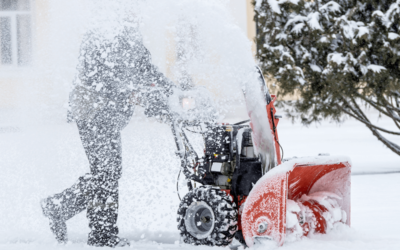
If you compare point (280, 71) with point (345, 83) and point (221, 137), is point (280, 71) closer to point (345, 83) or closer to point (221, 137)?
point (345, 83)

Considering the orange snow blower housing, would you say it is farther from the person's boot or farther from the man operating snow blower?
the person's boot

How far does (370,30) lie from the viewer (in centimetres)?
646

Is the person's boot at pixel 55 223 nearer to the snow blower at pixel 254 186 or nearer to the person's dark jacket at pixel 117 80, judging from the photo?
the person's dark jacket at pixel 117 80

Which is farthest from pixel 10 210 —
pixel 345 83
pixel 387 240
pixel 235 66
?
pixel 345 83

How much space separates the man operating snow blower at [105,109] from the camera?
129 inches

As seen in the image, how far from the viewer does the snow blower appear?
114 inches

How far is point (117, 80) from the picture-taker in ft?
11.0

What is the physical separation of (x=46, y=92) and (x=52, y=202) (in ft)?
7.56

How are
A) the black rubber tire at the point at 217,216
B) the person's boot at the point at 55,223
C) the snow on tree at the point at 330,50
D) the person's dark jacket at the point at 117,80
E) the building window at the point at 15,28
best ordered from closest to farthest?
the black rubber tire at the point at 217,216, the person's dark jacket at the point at 117,80, the person's boot at the point at 55,223, the snow on tree at the point at 330,50, the building window at the point at 15,28

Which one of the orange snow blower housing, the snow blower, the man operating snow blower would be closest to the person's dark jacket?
the man operating snow blower

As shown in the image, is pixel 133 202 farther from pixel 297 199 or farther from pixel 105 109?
pixel 297 199

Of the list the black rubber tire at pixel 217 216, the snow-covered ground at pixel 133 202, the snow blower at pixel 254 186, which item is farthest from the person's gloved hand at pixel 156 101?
the snow-covered ground at pixel 133 202

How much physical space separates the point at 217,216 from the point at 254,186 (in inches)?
13.0

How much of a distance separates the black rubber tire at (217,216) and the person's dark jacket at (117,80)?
66 centimetres
